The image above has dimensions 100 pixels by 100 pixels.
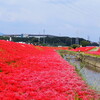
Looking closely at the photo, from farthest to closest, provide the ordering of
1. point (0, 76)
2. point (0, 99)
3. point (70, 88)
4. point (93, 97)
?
point (0, 76)
point (70, 88)
point (93, 97)
point (0, 99)

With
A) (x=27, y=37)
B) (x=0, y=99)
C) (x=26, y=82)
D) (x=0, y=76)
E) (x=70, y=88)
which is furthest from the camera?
(x=27, y=37)

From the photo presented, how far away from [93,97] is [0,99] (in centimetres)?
293

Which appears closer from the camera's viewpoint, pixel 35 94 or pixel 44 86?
pixel 35 94

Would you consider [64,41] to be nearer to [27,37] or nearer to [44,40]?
[44,40]

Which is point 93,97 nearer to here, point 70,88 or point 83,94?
point 83,94

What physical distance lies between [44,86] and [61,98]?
6.11ft

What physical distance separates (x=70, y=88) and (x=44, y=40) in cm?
10941

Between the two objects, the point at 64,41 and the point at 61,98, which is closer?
the point at 61,98

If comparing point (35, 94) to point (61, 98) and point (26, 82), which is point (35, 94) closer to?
point (61, 98)

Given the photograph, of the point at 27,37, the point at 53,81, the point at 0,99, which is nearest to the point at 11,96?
the point at 0,99

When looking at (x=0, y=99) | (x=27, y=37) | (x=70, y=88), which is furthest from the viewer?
(x=27, y=37)

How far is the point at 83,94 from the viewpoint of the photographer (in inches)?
326

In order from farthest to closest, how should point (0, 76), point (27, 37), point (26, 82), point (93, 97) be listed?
1. point (27, 37)
2. point (0, 76)
3. point (26, 82)
4. point (93, 97)

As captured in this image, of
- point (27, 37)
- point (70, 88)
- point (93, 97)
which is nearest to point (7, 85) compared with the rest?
point (70, 88)
